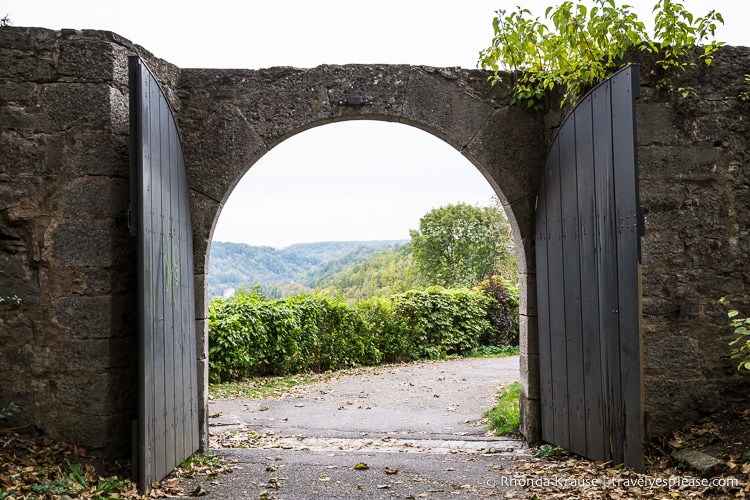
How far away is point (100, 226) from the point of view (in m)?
3.58

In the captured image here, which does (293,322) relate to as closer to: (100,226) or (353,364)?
(353,364)

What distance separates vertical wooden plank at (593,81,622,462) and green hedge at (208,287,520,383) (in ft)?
18.4

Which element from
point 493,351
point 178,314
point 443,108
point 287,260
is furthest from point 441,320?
point 287,260

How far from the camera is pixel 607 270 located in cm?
375

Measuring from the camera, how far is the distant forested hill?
22.0 metres

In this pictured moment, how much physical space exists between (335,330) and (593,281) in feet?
20.8

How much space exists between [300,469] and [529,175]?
258cm

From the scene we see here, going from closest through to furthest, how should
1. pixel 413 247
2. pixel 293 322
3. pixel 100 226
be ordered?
pixel 100 226 < pixel 293 322 < pixel 413 247

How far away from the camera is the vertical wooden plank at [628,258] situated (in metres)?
3.46

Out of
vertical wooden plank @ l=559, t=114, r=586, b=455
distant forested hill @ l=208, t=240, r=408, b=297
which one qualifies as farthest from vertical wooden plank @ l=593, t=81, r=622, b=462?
distant forested hill @ l=208, t=240, r=408, b=297

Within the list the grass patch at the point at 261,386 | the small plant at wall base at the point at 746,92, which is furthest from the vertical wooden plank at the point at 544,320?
the grass patch at the point at 261,386

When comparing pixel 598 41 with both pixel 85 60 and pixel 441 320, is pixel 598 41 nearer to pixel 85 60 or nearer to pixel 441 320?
pixel 85 60

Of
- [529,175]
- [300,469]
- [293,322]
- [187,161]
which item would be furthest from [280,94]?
[293,322]

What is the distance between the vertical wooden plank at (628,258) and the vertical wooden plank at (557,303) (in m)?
0.64
